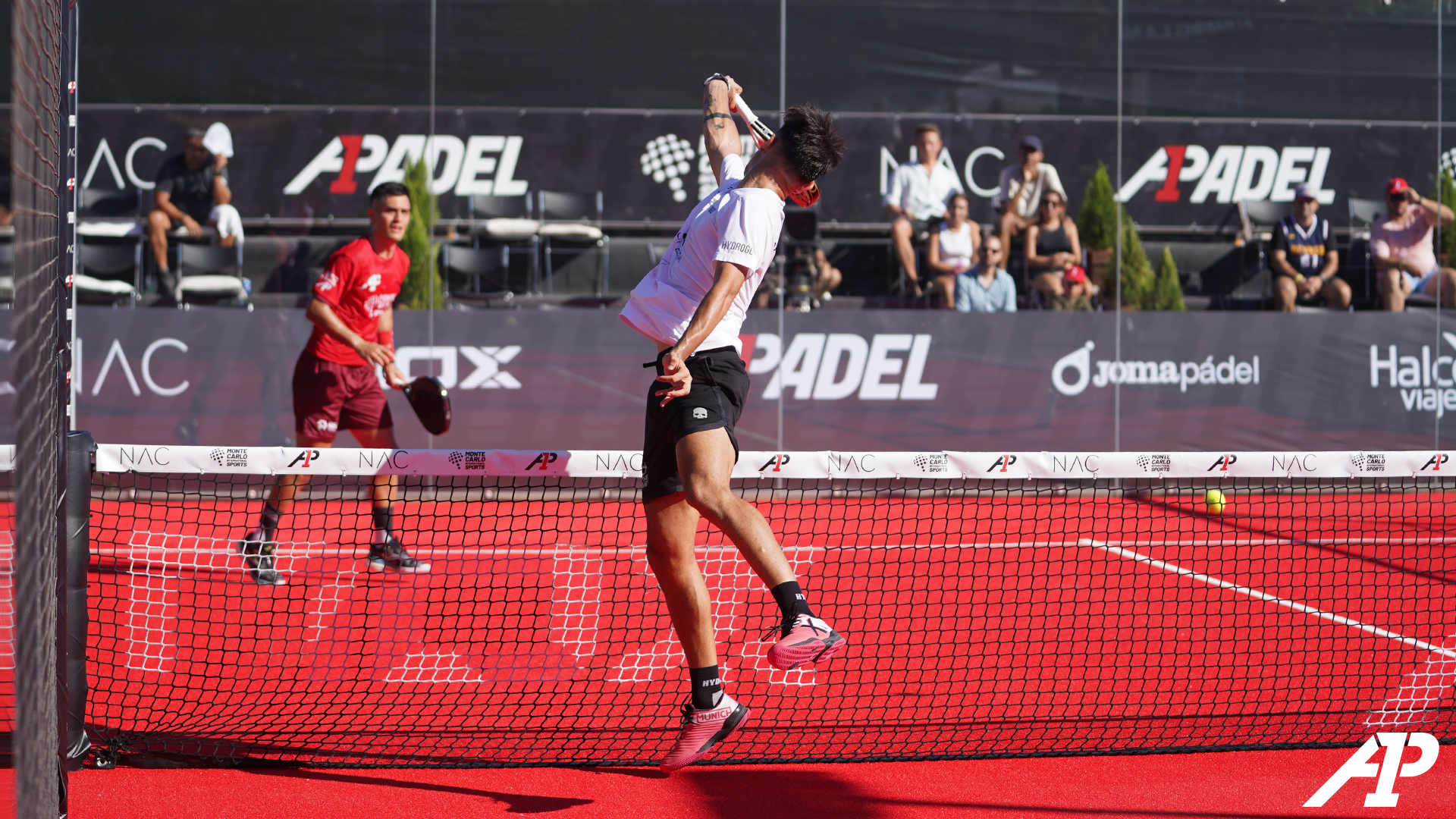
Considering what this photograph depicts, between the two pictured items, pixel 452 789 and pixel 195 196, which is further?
pixel 195 196

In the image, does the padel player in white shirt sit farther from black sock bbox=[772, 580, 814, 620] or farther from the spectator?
the spectator

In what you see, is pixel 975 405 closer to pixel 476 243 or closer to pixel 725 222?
pixel 476 243

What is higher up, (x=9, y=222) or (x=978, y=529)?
(x=9, y=222)

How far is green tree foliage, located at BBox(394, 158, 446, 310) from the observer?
987 centimetres

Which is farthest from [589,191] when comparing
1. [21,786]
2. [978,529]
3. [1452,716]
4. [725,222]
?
[21,786]

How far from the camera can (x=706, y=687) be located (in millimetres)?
3855

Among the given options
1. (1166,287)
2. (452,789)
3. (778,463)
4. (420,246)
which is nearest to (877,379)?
(1166,287)

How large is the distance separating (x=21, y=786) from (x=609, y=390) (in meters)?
7.61

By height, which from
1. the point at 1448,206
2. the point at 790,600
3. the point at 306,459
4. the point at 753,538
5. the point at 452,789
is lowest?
the point at 452,789

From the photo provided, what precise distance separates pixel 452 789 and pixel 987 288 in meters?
7.49

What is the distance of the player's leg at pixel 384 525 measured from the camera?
6.20 meters

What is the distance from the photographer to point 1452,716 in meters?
4.50

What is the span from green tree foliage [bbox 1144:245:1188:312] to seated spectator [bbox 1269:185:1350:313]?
0.85 m

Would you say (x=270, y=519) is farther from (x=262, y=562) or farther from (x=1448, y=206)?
(x=1448, y=206)
